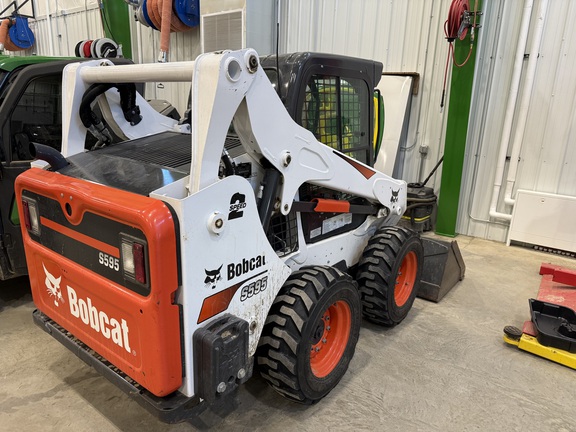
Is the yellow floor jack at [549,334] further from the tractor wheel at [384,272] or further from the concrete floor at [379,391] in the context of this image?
the tractor wheel at [384,272]

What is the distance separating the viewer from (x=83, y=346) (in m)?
1.94

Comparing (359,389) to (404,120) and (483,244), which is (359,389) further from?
(404,120)

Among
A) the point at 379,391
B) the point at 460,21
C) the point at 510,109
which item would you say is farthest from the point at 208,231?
the point at 510,109

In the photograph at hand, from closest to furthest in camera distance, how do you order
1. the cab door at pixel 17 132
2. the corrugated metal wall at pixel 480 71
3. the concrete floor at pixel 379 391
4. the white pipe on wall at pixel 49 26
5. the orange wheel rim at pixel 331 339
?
the concrete floor at pixel 379 391, the orange wheel rim at pixel 331 339, the cab door at pixel 17 132, the corrugated metal wall at pixel 480 71, the white pipe on wall at pixel 49 26

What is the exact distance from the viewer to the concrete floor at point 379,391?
212cm

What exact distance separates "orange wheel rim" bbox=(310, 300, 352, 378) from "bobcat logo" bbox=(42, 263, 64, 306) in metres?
1.30

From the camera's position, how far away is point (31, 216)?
206cm

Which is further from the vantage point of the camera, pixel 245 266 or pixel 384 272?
pixel 384 272

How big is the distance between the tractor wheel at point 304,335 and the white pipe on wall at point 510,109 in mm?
3371

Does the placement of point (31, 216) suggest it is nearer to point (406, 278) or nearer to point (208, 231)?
point (208, 231)

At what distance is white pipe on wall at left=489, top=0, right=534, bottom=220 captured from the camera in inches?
173

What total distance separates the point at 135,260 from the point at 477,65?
4.59 m

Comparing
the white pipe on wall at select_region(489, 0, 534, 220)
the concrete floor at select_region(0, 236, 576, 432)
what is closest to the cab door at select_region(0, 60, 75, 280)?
the concrete floor at select_region(0, 236, 576, 432)

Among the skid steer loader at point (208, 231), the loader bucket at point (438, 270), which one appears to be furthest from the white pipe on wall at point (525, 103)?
the skid steer loader at point (208, 231)
